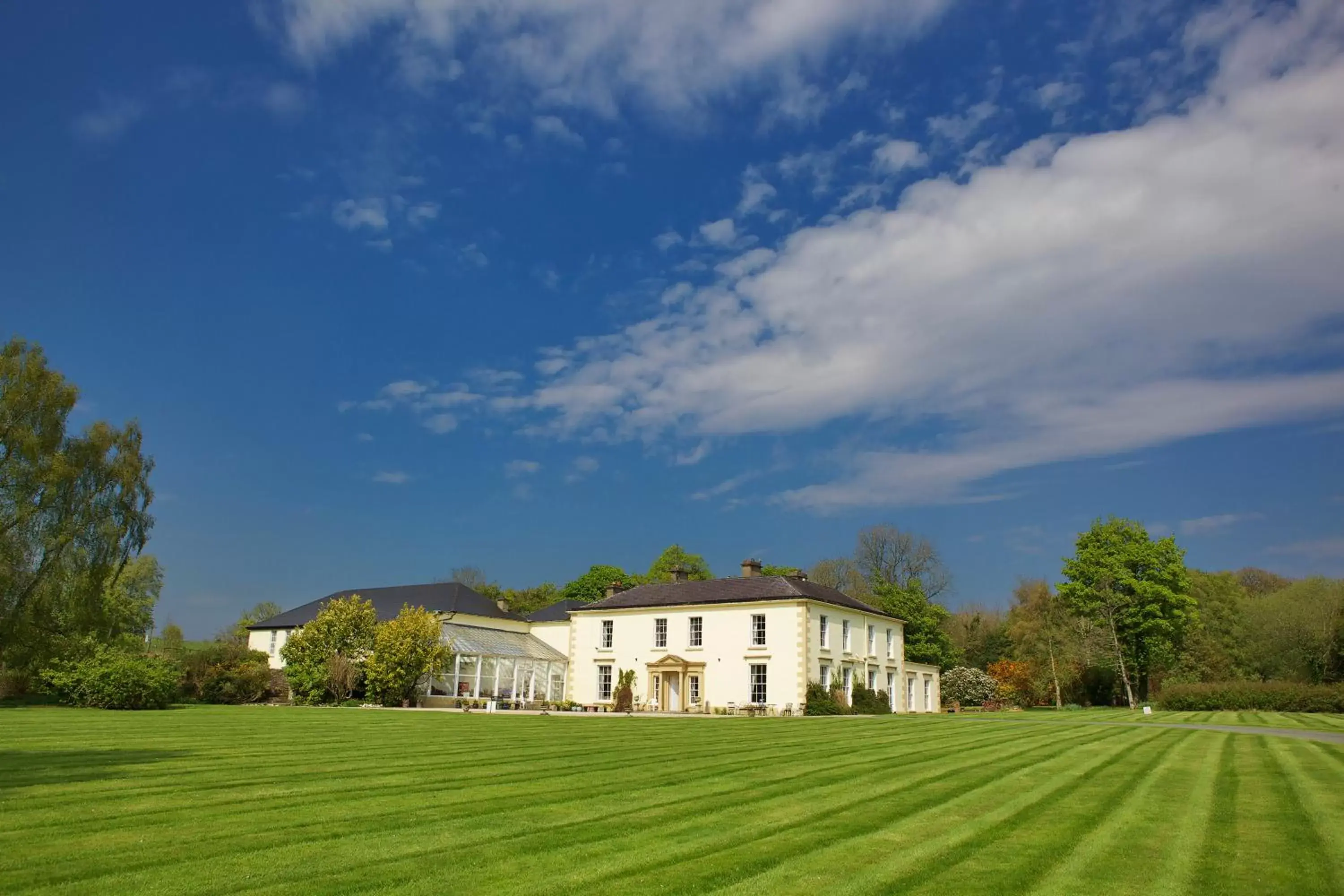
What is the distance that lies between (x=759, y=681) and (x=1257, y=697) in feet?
78.5

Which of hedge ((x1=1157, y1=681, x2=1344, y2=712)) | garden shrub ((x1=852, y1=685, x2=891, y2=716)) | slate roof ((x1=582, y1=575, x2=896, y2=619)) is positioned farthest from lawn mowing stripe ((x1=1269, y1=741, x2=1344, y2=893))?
hedge ((x1=1157, y1=681, x2=1344, y2=712))

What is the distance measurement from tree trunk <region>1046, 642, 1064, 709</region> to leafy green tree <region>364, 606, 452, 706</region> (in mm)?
37294

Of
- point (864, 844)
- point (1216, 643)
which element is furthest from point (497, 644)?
point (1216, 643)

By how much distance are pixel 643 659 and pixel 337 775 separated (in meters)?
33.1

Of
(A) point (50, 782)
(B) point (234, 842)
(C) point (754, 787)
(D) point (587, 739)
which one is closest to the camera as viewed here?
(B) point (234, 842)

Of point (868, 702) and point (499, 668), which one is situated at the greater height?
point (499, 668)

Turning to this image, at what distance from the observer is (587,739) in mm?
18219

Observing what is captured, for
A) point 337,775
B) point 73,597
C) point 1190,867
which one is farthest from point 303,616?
point 1190,867

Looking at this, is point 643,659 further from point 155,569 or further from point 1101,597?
point 155,569

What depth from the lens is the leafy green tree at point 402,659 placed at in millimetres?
37688

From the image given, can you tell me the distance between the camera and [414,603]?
51312 millimetres

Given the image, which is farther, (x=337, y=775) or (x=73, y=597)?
(x=73, y=597)

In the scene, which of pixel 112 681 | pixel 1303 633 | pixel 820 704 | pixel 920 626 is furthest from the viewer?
pixel 920 626

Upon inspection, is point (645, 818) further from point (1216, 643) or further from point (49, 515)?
point (1216, 643)
